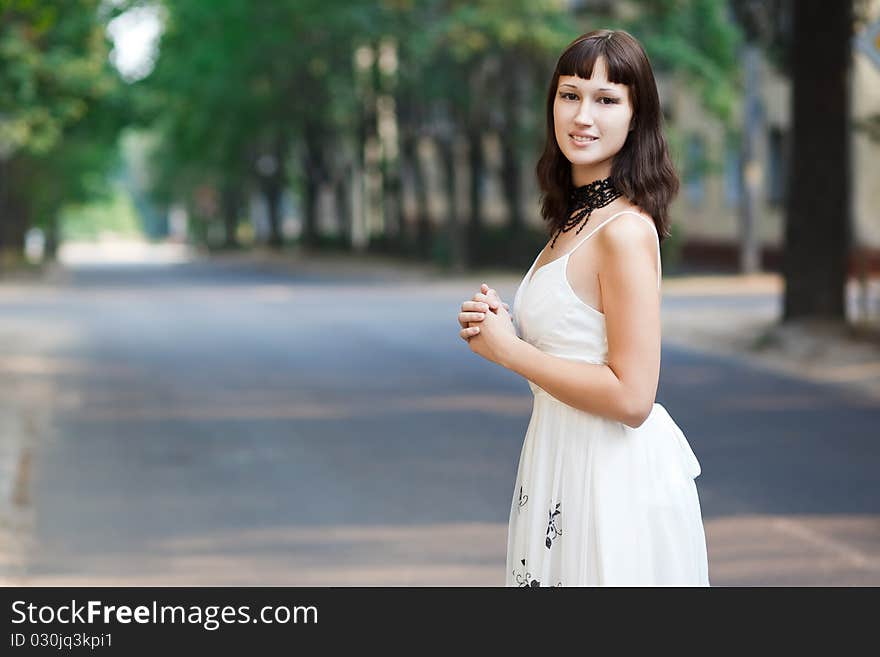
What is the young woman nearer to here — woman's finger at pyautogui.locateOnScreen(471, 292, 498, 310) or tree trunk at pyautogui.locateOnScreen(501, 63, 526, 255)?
woman's finger at pyautogui.locateOnScreen(471, 292, 498, 310)

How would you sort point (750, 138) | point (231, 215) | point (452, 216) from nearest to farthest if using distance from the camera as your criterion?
point (750, 138), point (452, 216), point (231, 215)

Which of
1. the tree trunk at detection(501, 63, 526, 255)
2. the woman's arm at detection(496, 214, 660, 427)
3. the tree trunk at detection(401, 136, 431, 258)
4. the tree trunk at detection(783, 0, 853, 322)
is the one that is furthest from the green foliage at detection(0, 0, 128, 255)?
the woman's arm at detection(496, 214, 660, 427)

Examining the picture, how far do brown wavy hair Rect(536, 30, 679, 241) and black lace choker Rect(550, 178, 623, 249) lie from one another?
0.9 inches

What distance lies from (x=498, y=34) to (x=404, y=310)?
28.7 feet

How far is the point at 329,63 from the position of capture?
45375 mm

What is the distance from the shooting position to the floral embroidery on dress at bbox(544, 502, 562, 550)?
3.05 metres

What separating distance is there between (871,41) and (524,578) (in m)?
8.52

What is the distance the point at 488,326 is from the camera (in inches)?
118

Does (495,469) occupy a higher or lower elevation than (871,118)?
lower

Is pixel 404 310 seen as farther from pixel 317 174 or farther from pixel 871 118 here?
pixel 317 174

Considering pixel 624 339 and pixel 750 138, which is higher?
pixel 750 138

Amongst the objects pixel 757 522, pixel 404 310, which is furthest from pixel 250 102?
pixel 757 522

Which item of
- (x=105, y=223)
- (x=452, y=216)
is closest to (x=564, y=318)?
(x=452, y=216)

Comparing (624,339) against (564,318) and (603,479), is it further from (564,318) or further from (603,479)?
(603,479)
